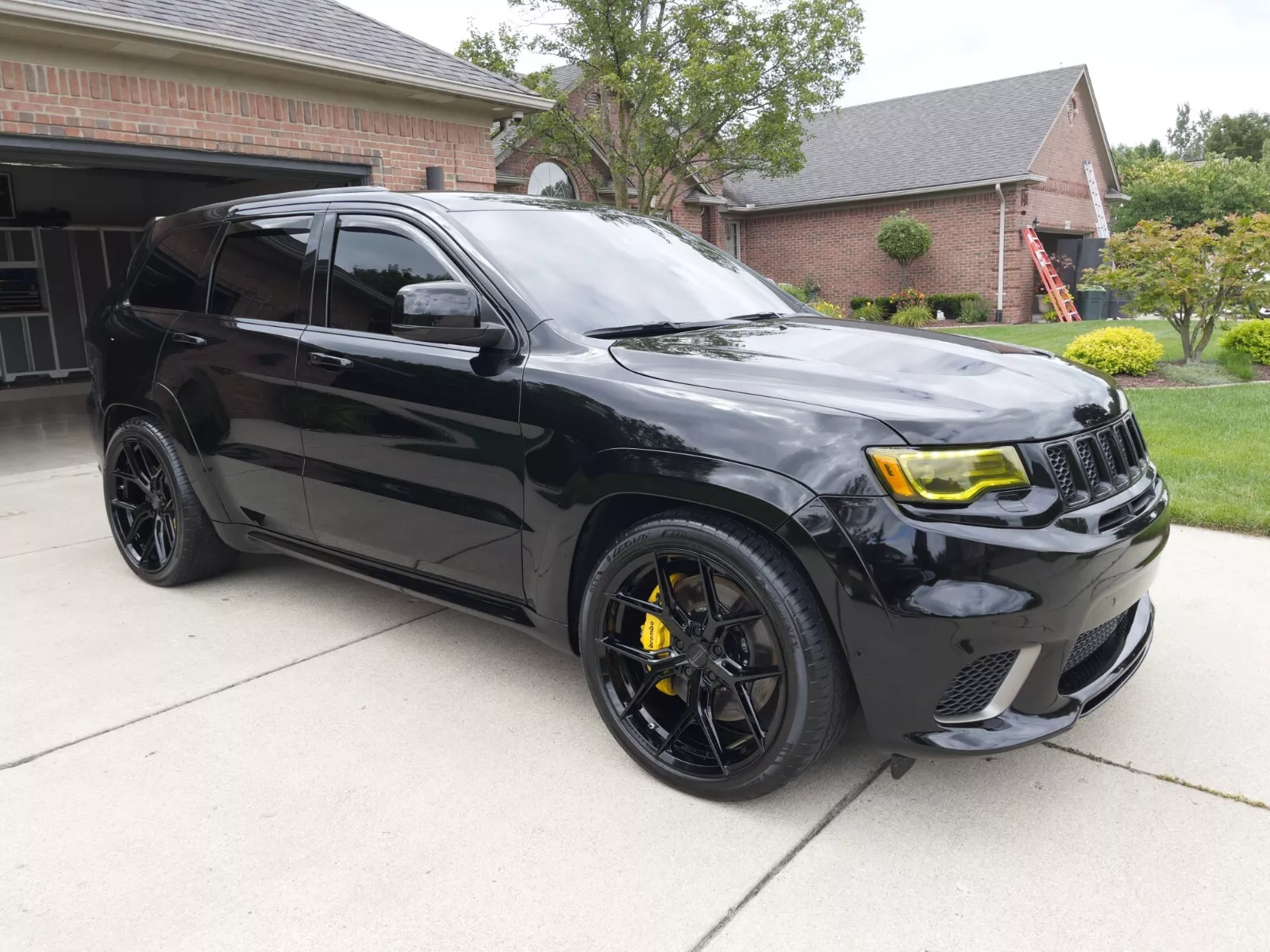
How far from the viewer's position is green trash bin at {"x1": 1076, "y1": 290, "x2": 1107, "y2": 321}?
2359 centimetres

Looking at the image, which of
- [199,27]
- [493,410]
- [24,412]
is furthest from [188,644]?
[24,412]

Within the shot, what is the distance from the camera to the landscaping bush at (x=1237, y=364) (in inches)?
424

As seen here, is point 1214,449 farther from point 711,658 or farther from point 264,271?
point 264,271

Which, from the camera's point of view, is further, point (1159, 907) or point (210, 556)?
point (210, 556)

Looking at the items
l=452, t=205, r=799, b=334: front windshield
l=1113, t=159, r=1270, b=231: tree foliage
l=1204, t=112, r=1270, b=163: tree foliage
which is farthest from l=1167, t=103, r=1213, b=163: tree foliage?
l=452, t=205, r=799, b=334: front windshield

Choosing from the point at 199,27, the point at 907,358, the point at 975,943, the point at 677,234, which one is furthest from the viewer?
the point at 199,27

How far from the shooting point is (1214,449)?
6.93 meters

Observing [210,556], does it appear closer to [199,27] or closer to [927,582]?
Result: [927,582]

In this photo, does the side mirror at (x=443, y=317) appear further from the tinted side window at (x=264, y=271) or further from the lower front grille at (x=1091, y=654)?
the lower front grille at (x=1091, y=654)

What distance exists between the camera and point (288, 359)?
12.6 ft

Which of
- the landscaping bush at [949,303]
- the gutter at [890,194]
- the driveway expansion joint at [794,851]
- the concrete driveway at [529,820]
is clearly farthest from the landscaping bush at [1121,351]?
the gutter at [890,194]

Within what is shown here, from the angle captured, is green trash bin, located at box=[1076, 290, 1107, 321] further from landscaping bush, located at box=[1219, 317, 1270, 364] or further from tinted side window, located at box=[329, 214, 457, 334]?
tinted side window, located at box=[329, 214, 457, 334]

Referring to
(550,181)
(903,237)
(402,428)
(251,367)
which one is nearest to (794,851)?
(402,428)

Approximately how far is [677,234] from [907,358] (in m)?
1.63
